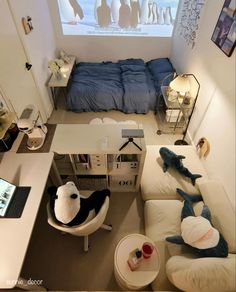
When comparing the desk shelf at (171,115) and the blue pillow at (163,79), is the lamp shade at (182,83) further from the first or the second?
the blue pillow at (163,79)

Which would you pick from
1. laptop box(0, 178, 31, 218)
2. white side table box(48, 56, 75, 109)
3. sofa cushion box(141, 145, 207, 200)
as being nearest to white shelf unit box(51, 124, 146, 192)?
sofa cushion box(141, 145, 207, 200)

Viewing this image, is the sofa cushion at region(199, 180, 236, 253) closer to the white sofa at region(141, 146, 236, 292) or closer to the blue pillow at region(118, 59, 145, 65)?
the white sofa at region(141, 146, 236, 292)

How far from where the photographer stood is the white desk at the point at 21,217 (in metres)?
1.12

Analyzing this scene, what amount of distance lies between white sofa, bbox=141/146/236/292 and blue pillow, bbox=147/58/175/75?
180 cm

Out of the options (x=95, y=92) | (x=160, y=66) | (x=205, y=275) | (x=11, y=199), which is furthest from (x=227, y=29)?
(x=11, y=199)

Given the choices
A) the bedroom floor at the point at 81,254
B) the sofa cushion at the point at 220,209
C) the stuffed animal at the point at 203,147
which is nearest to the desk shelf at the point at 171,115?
the stuffed animal at the point at 203,147

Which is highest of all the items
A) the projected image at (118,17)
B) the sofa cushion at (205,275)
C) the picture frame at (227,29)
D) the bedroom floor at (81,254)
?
the picture frame at (227,29)

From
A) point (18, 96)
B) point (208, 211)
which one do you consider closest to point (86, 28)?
point (18, 96)

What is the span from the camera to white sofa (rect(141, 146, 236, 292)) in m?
1.16

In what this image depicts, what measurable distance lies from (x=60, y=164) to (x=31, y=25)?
1958 mm

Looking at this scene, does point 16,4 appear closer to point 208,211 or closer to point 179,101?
point 179,101

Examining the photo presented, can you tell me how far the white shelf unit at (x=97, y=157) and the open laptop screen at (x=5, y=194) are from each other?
0.44 m

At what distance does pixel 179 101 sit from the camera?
271cm

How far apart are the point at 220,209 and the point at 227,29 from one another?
171cm
